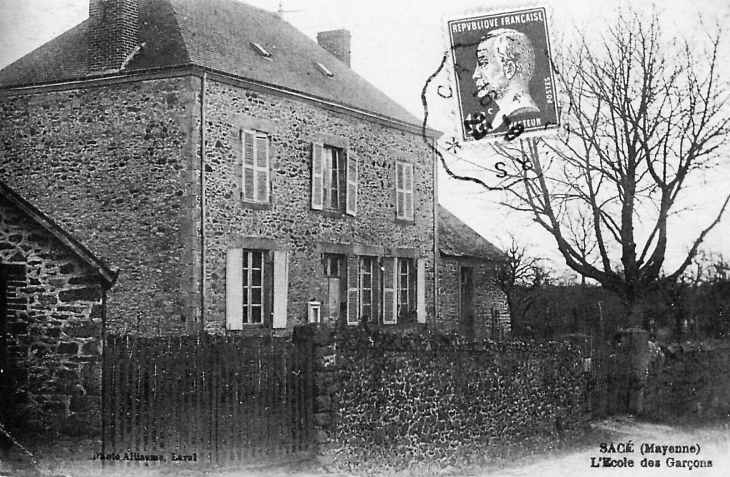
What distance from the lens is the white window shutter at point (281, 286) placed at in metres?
13.0

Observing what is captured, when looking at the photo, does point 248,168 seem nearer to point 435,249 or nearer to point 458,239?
point 435,249

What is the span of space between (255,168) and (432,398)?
16.4ft

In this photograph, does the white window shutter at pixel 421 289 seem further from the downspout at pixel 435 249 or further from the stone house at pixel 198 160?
the stone house at pixel 198 160

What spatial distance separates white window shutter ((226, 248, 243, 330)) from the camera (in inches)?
483

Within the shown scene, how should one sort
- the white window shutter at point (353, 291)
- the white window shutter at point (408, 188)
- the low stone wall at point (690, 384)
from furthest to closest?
the white window shutter at point (408, 188), the white window shutter at point (353, 291), the low stone wall at point (690, 384)

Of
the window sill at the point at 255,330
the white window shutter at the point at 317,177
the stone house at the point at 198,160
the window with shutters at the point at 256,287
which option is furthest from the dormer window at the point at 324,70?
the window sill at the point at 255,330

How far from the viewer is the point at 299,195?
13.3 meters

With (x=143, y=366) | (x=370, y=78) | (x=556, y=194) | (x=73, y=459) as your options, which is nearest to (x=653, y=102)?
(x=556, y=194)

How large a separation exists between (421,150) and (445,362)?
5708 millimetres

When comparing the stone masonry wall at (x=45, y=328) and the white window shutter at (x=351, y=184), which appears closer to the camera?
the stone masonry wall at (x=45, y=328)

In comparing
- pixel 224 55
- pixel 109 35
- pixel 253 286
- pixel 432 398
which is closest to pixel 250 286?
pixel 253 286

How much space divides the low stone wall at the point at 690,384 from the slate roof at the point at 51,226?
21.7ft

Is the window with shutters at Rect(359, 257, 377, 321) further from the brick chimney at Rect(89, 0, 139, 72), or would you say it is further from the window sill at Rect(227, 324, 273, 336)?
the brick chimney at Rect(89, 0, 139, 72)

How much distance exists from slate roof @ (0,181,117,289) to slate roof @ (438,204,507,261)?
7.37 meters
